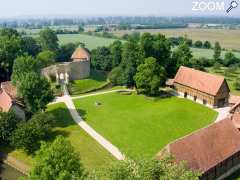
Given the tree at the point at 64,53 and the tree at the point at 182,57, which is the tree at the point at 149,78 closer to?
the tree at the point at 182,57

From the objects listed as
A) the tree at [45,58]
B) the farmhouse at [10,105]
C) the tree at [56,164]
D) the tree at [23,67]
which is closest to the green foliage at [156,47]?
the tree at [23,67]

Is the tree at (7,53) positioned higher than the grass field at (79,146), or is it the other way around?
the tree at (7,53)

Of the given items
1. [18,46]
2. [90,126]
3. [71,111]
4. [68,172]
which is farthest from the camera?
[18,46]

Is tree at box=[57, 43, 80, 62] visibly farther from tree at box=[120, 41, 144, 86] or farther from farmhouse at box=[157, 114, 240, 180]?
Answer: farmhouse at box=[157, 114, 240, 180]

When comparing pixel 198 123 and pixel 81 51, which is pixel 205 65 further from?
pixel 198 123

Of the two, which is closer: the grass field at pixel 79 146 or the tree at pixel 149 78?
the grass field at pixel 79 146

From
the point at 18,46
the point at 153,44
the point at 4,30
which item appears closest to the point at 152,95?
the point at 153,44

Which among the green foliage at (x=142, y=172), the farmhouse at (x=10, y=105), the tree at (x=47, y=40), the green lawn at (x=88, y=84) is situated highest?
the tree at (x=47, y=40)
